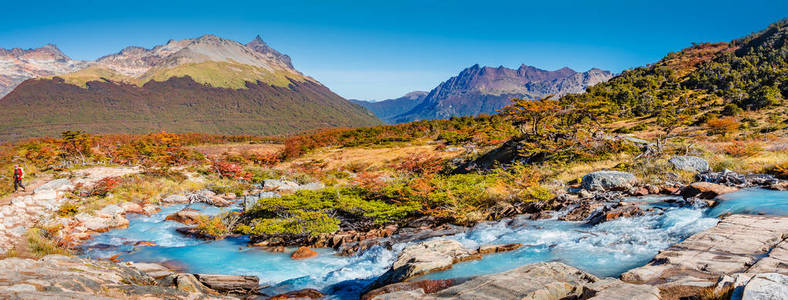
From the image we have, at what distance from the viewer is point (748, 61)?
213ft

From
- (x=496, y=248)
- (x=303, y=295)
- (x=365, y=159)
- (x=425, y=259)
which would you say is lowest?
(x=303, y=295)

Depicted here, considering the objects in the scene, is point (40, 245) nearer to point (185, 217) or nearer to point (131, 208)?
point (185, 217)

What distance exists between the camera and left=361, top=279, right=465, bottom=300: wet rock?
22.8 feet

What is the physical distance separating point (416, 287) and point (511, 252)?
3580mm

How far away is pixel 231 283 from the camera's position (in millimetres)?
9039

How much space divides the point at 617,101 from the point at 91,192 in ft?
218

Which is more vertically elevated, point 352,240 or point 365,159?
point 365,159

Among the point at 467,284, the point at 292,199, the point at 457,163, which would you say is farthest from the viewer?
the point at 457,163

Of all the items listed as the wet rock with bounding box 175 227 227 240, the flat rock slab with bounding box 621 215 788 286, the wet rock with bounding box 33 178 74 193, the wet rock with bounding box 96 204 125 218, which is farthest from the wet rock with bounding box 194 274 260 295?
the wet rock with bounding box 33 178 74 193

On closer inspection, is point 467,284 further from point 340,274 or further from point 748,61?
point 748,61

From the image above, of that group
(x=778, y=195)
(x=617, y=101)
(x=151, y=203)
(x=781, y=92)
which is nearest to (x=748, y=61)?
(x=781, y=92)

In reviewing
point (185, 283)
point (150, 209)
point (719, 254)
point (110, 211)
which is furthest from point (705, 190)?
point (110, 211)

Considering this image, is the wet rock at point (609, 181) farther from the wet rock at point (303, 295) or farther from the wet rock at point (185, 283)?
the wet rock at point (185, 283)

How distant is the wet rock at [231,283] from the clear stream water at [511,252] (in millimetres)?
431
